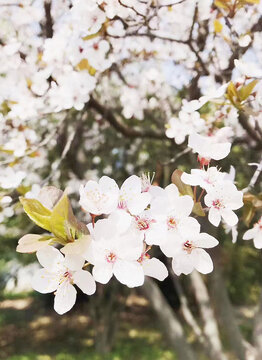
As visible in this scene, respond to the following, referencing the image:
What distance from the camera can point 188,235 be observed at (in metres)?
0.82

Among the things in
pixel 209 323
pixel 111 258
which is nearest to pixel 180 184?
pixel 111 258

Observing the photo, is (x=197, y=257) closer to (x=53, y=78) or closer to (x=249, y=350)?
(x=53, y=78)

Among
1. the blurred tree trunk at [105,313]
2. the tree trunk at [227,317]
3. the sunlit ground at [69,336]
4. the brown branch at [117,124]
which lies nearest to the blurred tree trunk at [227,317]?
the tree trunk at [227,317]

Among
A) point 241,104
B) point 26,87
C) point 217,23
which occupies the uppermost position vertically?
point 217,23

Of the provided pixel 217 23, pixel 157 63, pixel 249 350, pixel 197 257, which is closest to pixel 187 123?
pixel 217 23

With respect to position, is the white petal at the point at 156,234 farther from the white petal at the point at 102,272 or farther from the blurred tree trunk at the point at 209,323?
the blurred tree trunk at the point at 209,323

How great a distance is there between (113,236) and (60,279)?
0.17 metres

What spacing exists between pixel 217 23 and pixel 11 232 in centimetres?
390

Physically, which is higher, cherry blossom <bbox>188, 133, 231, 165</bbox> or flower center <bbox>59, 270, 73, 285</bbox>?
cherry blossom <bbox>188, 133, 231, 165</bbox>

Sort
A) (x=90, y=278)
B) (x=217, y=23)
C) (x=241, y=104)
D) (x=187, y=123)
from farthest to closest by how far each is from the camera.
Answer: (x=187, y=123), (x=217, y=23), (x=241, y=104), (x=90, y=278)

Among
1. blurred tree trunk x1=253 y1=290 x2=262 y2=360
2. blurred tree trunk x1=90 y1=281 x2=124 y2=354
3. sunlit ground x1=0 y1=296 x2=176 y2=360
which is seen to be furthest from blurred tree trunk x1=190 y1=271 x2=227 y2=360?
blurred tree trunk x1=90 y1=281 x2=124 y2=354

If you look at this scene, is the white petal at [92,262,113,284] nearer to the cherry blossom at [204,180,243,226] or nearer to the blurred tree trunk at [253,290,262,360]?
the cherry blossom at [204,180,243,226]

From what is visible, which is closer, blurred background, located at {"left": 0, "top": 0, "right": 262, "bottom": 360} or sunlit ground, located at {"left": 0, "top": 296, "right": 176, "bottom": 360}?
blurred background, located at {"left": 0, "top": 0, "right": 262, "bottom": 360}

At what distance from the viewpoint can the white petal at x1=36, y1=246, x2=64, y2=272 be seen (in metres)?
0.80
